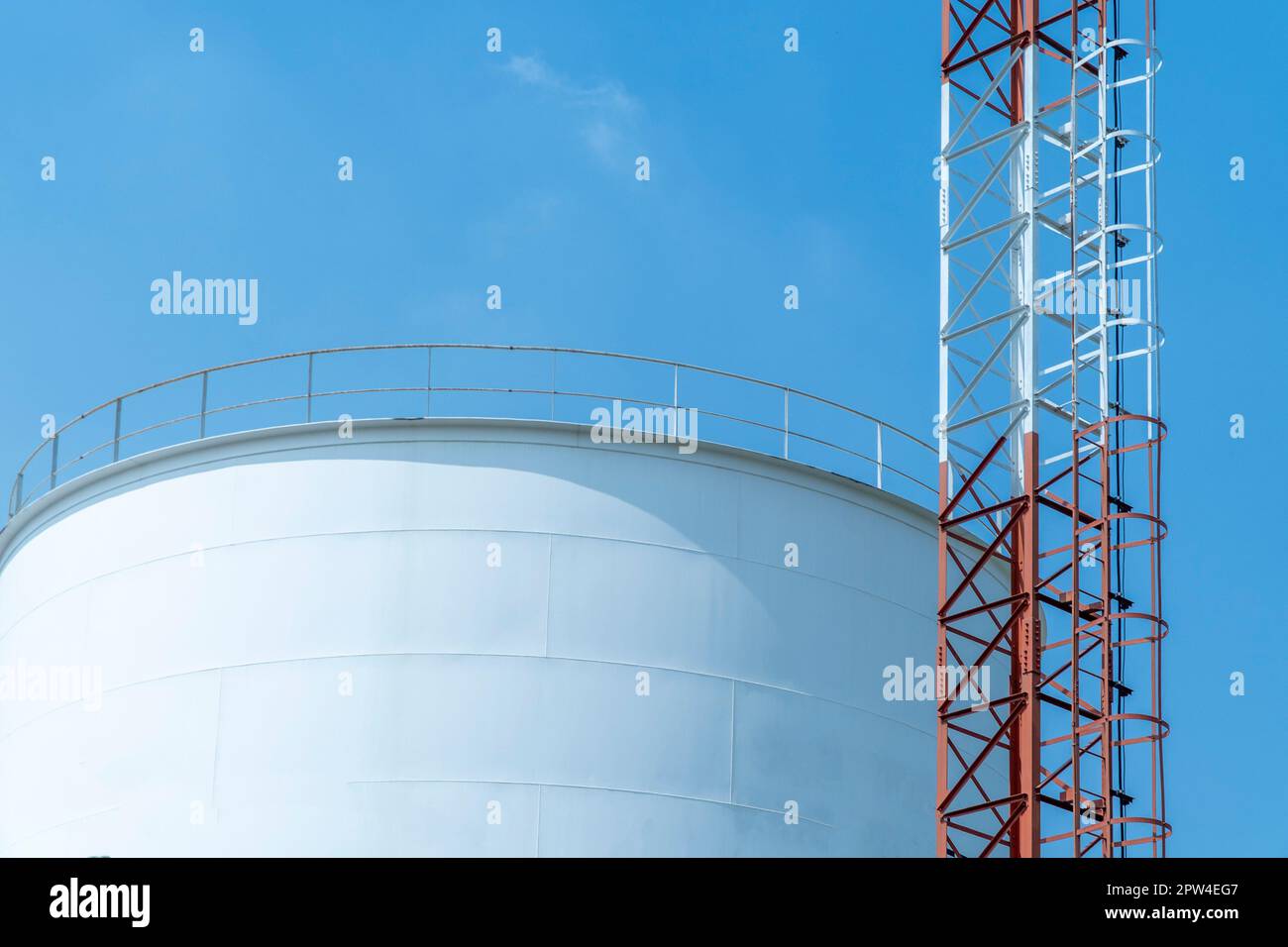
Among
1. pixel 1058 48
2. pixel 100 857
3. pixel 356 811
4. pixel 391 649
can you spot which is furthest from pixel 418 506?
pixel 1058 48

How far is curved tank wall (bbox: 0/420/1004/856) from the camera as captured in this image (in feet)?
78.4

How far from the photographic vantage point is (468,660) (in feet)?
79.5

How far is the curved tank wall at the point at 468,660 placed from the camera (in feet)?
78.4

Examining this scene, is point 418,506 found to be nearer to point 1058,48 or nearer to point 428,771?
point 428,771

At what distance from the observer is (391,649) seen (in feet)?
79.8

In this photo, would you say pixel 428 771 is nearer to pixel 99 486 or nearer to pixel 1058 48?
pixel 99 486

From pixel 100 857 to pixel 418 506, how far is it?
5543mm

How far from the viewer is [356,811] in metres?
23.7

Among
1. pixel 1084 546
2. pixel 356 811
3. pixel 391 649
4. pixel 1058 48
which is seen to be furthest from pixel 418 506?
pixel 1058 48
